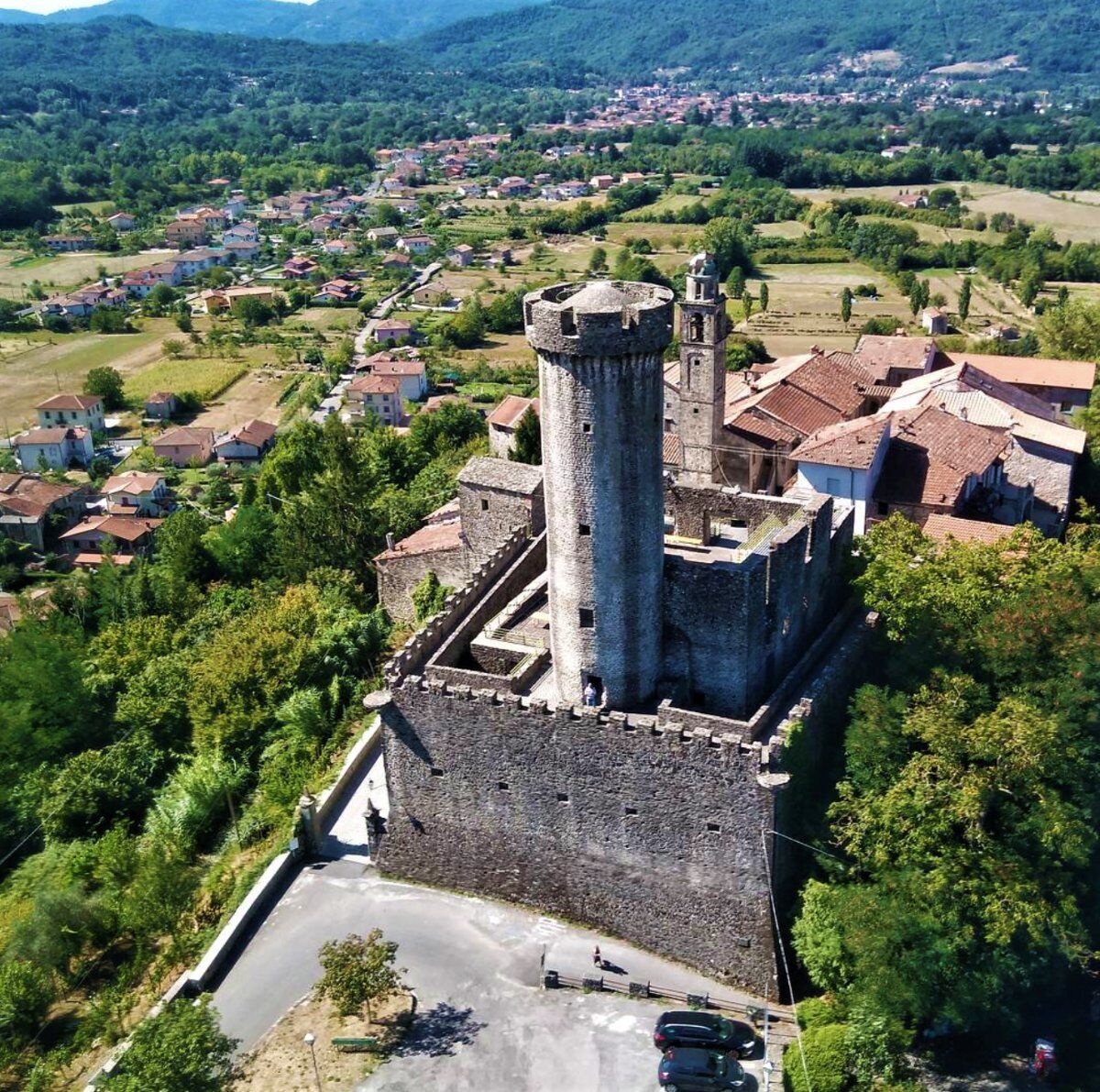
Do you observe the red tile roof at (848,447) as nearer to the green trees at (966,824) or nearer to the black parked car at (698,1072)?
the green trees at (966,824)

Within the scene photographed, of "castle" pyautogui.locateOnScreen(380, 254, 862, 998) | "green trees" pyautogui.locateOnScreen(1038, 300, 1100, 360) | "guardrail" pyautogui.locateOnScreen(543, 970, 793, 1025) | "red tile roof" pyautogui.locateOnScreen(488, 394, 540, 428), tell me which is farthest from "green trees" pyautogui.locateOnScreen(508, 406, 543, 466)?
"green trees" pyautogui.locateOnScreen(1038, 300, 1100, 360)

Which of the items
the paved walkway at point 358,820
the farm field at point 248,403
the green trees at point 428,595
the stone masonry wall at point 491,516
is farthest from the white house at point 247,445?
the paved walkway at point 358,820

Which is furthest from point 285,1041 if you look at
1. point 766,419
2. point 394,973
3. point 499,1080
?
point 766,419

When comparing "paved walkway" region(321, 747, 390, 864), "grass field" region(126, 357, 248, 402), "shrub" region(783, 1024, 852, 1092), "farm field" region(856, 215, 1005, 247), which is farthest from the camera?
"farm field" region(856, 215, 1005, 247)

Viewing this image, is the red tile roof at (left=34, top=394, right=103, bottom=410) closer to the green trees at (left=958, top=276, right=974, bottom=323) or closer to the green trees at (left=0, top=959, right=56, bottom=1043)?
the green trees at (left=958, top=276, right=974, bottom=323)

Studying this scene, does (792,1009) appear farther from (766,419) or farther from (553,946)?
(766,419)

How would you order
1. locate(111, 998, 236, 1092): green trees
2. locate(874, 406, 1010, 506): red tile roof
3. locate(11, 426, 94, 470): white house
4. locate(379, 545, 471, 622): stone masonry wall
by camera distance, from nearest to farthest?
locate(111, 998, 236, 1092): green trees < locate(379, 545, 471, 622): stone masonry wall < locate(874, 406, 1010, 506): red tile roof < locate(11, 426, 94, 470): white house

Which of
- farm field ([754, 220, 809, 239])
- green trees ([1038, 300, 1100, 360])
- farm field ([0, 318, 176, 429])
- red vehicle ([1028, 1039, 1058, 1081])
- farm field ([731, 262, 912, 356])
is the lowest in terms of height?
farm field ([0, 318, 176, 429])

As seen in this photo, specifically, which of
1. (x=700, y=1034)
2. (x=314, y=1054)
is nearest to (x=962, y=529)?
(x=700, y=1034)
